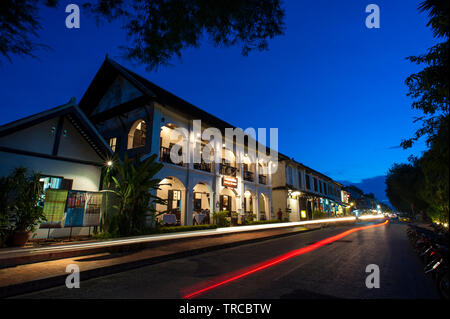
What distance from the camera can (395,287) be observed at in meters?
4.00

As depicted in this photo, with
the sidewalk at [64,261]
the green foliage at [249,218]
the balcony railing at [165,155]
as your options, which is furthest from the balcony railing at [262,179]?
the sidewalk at [64,261]

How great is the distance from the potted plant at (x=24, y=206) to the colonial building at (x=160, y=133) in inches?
207

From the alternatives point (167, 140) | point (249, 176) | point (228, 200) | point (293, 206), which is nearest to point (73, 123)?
point (167, 140)

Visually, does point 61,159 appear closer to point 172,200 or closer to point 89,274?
point 89,274

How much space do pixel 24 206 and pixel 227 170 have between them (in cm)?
1360

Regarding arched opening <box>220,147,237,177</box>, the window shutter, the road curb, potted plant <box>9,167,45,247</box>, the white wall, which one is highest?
arched opening <box>220,147,237,177</box>

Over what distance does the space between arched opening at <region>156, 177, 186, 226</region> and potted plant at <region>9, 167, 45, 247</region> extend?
6.00m

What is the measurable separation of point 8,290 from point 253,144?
19.8 meters

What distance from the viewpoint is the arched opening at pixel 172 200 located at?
1335cm

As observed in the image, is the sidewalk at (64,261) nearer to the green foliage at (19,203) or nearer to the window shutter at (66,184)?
the green foliage at (19,203)

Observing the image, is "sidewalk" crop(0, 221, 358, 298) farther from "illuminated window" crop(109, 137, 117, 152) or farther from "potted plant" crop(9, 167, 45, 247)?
"illuminated window" crop(109, 137, 117, 152)

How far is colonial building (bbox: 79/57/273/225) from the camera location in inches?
547

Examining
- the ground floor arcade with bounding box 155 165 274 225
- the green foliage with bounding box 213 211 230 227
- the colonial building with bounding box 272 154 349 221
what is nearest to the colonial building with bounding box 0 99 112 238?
the ground floor arcade with bounding box 155 165 274 225

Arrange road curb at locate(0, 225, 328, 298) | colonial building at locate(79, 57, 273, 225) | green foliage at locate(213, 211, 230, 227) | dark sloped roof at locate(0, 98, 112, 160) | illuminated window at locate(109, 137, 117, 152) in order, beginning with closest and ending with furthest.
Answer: road curb at locate(0, 225, 328, 298)
dark sloped roof at locate(0, 98, 112, 160)
colonial building at locate(79, 57, 273, 225)
illuminated window at locate(109, 137, 117, 152)
green foliage at locate(213, 211, 230, 227)
